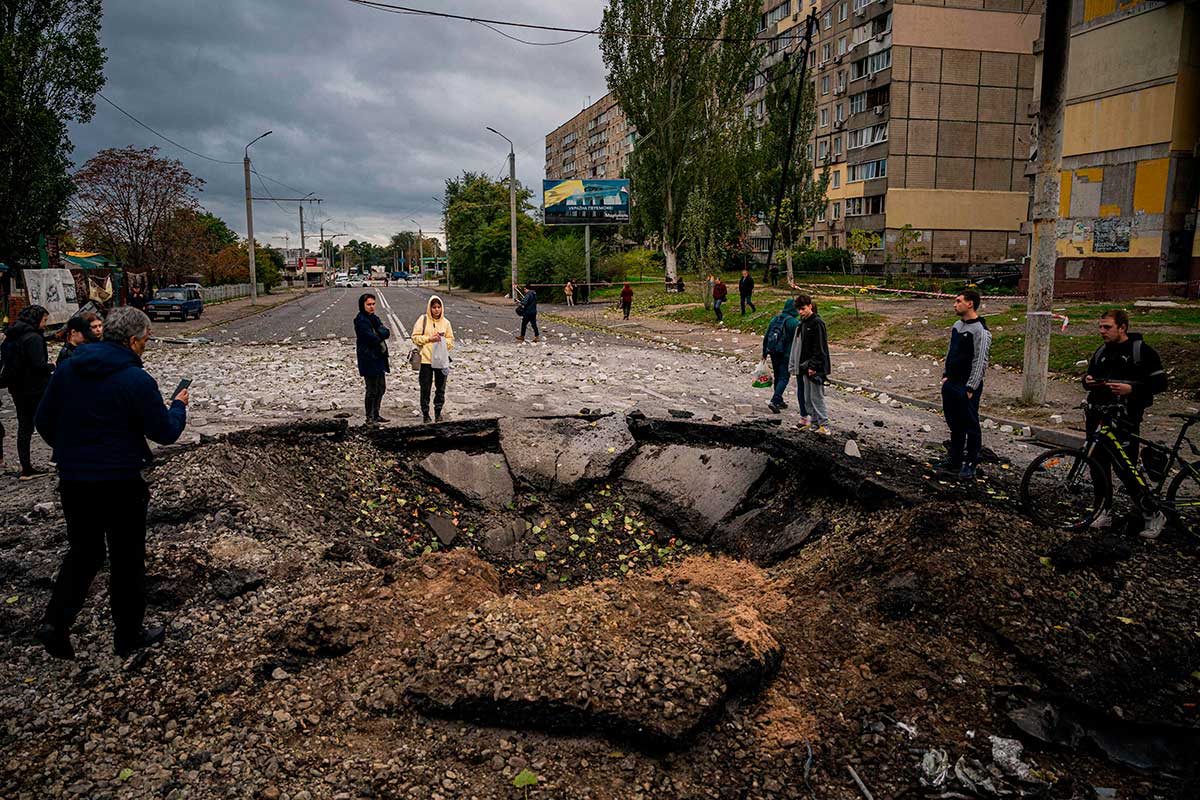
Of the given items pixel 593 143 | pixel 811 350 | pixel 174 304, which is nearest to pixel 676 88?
pixel 174 304

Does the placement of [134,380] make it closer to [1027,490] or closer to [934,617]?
[934,617]

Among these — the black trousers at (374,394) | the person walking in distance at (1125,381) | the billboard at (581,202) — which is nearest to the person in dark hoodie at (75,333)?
the black trousers at (374,394)

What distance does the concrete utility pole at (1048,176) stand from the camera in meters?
10.8

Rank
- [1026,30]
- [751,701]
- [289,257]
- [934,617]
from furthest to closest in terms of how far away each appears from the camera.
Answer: [289,257] → [1026,30] → [934,617] → [751,701]

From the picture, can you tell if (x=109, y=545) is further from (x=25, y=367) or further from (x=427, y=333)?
(x=427, y=333)

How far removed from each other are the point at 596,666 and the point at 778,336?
26.0 ft

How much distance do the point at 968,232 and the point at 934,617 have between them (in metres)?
46.9

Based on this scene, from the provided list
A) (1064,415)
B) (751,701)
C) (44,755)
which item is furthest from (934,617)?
(1064,415)

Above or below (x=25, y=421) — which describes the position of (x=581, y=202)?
above

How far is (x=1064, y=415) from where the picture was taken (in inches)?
434

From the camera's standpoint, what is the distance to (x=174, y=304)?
3167 cm

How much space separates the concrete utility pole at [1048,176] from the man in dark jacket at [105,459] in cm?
1126

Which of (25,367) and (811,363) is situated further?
(811,363)

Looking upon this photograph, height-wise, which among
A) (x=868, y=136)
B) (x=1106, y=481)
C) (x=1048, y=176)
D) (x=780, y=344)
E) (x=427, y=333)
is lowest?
(x=1106, y=481)
